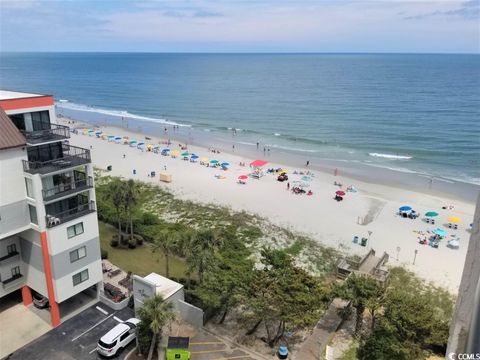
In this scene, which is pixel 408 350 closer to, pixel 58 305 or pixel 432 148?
pixel 58 305

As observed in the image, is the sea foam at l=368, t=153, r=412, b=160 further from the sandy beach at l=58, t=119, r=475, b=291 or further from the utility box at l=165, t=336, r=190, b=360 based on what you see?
the utility box at l=165, t=336, r=190, b=360

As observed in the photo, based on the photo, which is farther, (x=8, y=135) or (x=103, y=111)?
(x=103, y=111)

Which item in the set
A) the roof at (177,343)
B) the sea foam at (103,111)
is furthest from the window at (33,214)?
the sea foam at (103,111)

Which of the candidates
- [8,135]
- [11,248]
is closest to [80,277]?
[11,248]

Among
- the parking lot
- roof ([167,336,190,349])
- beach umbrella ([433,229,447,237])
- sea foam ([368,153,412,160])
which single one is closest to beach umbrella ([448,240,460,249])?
beach umbrella ([433,229,447,237])

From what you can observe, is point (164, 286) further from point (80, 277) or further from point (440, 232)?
point (440, 232)

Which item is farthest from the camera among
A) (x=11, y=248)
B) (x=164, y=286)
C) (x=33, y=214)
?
(x=164, y=286)

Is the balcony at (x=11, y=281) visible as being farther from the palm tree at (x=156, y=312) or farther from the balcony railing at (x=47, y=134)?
the palm tree at (x=156, y=312)

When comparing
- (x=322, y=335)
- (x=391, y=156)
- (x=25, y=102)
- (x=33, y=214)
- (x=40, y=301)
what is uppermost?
(x=25, y=102)
